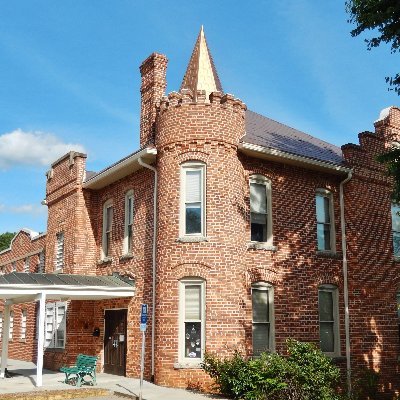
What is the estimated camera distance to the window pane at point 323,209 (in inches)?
755

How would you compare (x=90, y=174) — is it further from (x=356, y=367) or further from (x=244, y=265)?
(x=356, y=367)

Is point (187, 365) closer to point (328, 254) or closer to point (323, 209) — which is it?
point (328, 254)

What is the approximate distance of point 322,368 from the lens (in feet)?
46.4

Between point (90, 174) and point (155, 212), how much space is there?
261 inches

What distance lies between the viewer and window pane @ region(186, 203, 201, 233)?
16.6 meters

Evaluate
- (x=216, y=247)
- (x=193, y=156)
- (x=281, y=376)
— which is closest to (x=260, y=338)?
(x=216, y=247)

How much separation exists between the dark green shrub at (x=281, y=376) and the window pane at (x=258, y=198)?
462 centimetres

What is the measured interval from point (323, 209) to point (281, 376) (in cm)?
744

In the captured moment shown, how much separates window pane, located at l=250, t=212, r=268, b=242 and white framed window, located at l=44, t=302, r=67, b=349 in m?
8.17

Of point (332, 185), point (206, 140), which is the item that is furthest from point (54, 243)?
point (332, 185)

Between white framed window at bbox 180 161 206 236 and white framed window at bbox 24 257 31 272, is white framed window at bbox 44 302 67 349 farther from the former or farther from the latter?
white framed window at bbox 180 161 206 236

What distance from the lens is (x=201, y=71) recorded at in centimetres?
2127

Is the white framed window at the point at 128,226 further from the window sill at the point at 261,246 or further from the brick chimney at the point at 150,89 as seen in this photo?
the window sill at the point at 261,246

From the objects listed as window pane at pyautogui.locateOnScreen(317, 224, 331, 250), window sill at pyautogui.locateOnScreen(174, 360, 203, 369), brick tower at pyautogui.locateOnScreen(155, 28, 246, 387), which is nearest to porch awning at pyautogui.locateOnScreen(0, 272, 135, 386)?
brick tower at pyautogui.locateOnScreen(155, 28, 246, 387)
